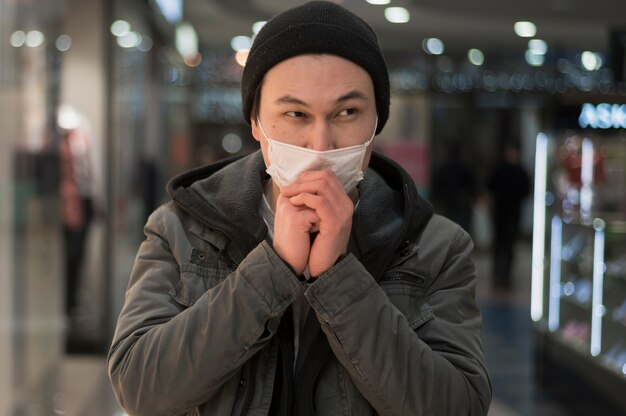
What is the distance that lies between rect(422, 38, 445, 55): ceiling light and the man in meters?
9.79

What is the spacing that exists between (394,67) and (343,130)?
10394mm

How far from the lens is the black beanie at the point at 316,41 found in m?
1.29

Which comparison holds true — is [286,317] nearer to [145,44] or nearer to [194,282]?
[194,282]

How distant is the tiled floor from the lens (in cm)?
539

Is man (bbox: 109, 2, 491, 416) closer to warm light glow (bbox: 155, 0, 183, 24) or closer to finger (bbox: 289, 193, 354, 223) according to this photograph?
finger (bbox: 289, 193, 354, 223)

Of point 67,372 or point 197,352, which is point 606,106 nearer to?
point 67,372

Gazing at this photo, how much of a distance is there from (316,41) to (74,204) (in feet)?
20.1

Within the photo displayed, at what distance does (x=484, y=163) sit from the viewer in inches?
537

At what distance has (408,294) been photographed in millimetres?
1376

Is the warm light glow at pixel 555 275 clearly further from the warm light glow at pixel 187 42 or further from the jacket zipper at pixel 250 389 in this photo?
the warm light glow at pixel 187 42

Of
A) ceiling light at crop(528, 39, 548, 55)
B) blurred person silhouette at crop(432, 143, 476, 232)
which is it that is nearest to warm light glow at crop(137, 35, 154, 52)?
blurred person silhouette at crop(432, 143, 476, 232)

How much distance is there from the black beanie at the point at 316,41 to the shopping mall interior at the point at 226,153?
0.52 m

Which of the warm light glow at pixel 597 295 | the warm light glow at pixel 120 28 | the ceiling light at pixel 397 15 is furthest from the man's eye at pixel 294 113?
the ceiling light at pixel 397 15

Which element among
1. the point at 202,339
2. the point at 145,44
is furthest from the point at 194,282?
the point at 145,44
